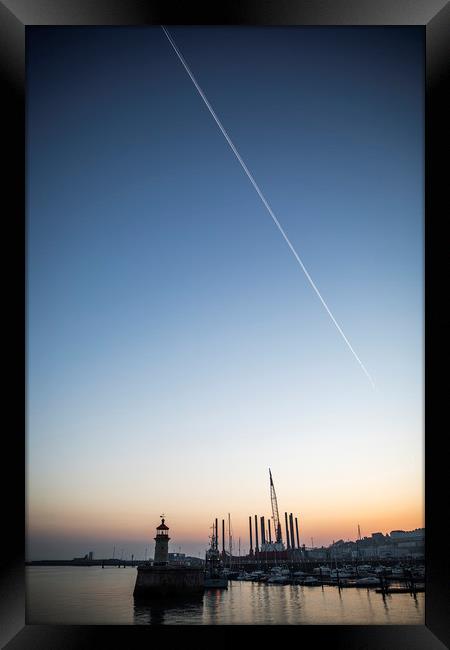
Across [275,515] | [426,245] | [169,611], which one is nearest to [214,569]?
[275,515]

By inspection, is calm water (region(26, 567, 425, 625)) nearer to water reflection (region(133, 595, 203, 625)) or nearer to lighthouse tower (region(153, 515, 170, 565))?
water reflection (region(133, 595, 203, 625))

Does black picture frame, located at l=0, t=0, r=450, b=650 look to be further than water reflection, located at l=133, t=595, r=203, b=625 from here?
No

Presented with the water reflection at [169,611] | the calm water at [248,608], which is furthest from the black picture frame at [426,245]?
the water reflection at [169,611]

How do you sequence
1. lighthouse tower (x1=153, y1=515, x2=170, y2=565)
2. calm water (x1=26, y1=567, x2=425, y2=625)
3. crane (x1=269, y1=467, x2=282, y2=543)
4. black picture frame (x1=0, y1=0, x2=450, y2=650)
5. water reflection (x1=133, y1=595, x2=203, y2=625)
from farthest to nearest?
crane (x1=269, y1=467, x2=282, y2=543)
lighthouse tower (x1=153, y1=515, x2=170, y2=565)
calm water (x1=26, y1=567, x2=425, y2=625)
water reflection (x1=133, y1=595, x2=203, y2=625)
black picture frame (x1=0, y1=0, x2=450, y2=650)

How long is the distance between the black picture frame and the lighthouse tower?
14.9m

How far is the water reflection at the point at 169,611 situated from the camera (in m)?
14.0

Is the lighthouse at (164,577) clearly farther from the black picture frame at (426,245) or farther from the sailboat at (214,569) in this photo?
the black picture frame at (426,245)

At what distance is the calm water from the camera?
14.9 m

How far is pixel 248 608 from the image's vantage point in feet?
57.6

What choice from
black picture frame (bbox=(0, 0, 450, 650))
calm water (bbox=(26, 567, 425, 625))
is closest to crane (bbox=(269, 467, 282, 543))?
calm water (bbox=(26, 567, 425, 625))

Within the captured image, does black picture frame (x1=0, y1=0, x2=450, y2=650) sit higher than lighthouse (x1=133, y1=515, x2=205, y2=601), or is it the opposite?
black picture frame (x1=0, y1=0, x2=450, y2=650)

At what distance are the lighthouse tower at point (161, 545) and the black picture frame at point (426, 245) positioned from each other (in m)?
14.9

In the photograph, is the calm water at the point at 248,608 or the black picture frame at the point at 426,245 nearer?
the black picture frame at the point at 426,245

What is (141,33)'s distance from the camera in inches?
234
